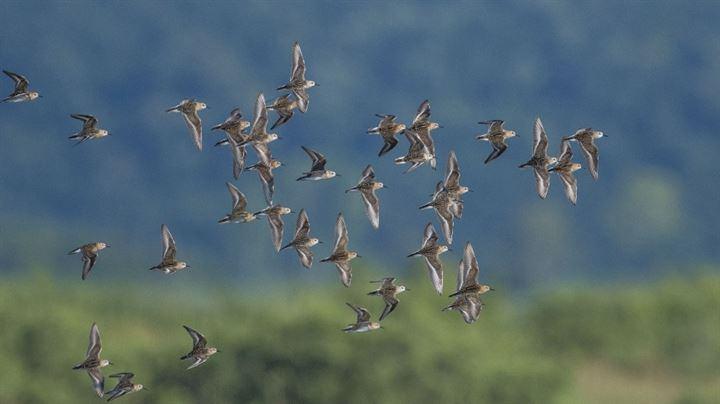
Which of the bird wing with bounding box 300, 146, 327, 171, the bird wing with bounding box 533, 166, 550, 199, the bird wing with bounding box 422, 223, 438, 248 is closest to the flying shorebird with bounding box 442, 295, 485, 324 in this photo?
the bird wing with bounding box 422, 223, 438, 248

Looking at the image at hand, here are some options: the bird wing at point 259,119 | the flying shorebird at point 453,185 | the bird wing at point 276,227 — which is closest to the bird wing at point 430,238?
the flying shorebird at point 453,185

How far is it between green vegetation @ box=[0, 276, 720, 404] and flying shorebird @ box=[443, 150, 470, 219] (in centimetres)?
2898

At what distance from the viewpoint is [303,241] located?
68.6 ft

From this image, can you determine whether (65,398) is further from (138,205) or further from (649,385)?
(138,205)

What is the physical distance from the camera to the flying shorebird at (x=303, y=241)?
20609 millimetres

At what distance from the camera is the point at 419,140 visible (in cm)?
2106

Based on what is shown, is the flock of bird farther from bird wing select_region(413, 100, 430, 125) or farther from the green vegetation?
the green vegetation

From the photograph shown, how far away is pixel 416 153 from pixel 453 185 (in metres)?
0.69

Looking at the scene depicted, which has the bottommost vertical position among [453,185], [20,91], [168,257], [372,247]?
[372,247]

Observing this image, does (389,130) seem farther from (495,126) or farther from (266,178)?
(266,178)

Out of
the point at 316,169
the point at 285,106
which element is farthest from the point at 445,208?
the point at 285,106

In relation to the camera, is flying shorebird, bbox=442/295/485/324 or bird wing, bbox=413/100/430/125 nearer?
flying shorebird, bbox=442/295/485/324

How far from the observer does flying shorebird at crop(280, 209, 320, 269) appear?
67.6 ft

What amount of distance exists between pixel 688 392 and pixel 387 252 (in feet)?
306
